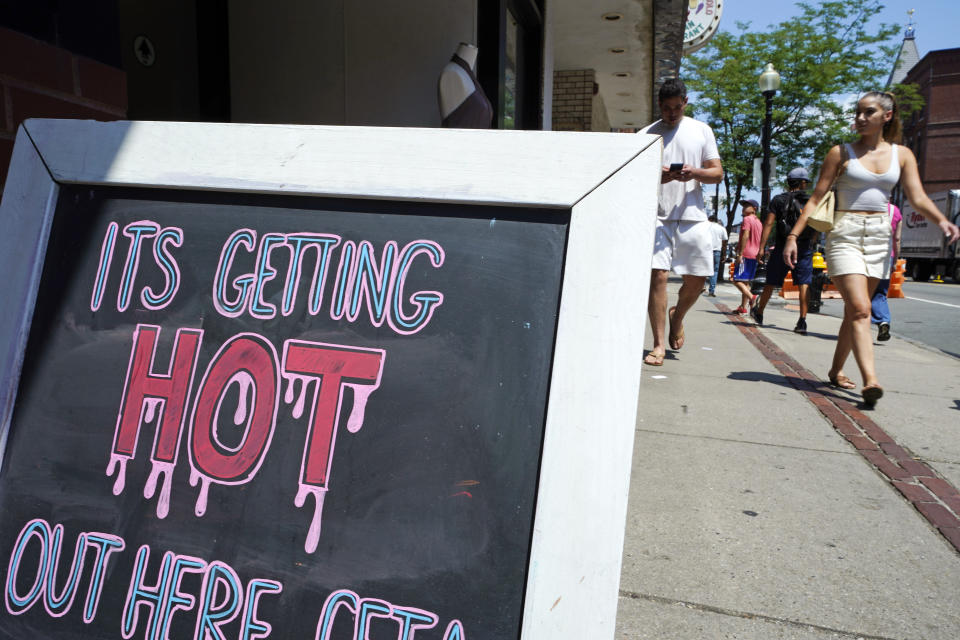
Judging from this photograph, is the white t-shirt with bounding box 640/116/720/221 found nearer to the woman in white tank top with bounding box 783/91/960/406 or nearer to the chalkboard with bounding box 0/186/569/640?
the woman in white tank top with bounding box 783/91/960/406

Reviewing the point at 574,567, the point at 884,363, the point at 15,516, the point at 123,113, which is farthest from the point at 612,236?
the point at 884,363

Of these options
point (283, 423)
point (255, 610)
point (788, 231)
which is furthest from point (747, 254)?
point (255, 610)

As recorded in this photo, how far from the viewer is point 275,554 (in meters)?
1.22

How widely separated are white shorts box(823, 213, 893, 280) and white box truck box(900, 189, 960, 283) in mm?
25984

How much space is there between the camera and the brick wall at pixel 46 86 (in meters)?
2.10

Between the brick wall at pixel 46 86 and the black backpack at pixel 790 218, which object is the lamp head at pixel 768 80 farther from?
the brick wall at pixel 46 86

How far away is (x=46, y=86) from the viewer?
87.0 inches

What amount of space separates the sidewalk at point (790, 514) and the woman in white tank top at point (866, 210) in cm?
59

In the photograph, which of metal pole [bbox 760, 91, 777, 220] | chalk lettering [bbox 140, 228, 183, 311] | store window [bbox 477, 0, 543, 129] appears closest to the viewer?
chalk lettering [bbox 140, 228, 183, 311]

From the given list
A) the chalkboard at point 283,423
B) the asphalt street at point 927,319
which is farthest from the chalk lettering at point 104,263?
the asphalt street at point 927,319

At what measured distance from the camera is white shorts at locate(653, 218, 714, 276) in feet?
15.8

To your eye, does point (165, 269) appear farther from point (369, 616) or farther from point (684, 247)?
point (684, 247)

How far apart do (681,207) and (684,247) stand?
27 centimetres

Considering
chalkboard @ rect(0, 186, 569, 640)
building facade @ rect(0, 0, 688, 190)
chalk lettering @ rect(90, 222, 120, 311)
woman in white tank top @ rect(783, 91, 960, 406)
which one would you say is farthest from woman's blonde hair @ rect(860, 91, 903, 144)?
chalk lettering @ rect(90, 222, 120, 311)
